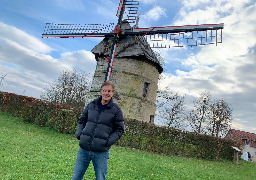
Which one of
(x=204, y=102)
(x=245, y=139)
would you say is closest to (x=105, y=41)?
(x=204, y=102)

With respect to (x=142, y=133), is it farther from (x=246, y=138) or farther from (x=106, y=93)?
(x=246, y=138)

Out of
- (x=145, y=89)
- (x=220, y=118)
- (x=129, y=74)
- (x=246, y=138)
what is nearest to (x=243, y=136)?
(x=246, y=138)

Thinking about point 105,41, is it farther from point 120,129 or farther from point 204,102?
point 204,102

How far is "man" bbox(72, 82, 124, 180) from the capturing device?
302cm

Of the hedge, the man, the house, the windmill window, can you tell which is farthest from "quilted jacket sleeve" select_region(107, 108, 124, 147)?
the house

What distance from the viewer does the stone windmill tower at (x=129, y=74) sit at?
16734 mm

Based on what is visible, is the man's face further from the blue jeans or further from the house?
the house

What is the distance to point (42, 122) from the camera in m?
14.0

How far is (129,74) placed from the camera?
17000 mm

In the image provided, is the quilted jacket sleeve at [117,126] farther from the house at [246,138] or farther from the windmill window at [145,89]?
the house at [246,138]

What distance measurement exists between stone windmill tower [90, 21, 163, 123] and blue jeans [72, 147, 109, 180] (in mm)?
13382

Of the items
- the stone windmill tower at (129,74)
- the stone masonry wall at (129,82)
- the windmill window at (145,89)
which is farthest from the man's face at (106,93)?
the windmill window at (145,89)

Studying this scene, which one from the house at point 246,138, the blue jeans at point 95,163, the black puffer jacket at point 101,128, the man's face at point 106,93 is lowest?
the blue jeans at point 95,163

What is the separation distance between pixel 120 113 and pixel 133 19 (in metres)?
12.7
